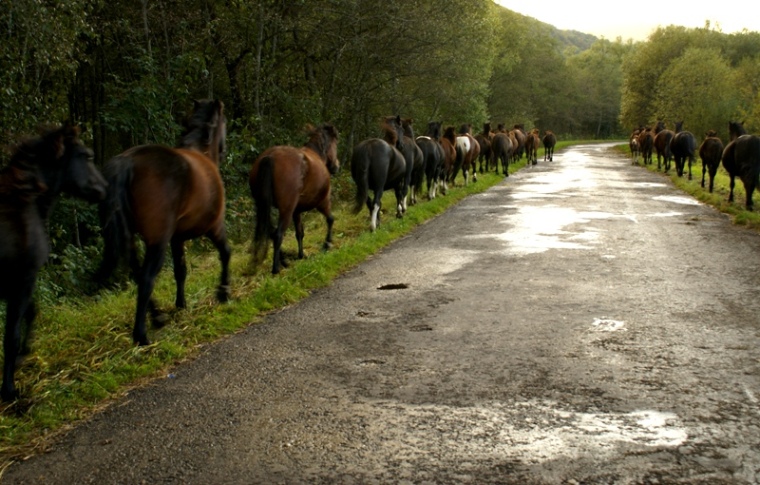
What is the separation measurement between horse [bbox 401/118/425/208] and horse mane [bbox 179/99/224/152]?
8288mm

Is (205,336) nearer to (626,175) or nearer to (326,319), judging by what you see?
(326,319)

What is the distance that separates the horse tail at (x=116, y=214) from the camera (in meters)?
5.41

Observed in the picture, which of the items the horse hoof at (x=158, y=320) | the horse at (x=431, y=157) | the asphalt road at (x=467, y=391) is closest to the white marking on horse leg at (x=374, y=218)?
the asphalt road at (x=467, y=391)

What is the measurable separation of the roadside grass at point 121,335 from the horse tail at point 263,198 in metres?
0.43

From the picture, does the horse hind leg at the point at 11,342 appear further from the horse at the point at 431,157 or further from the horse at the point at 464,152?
the horse at the point at 464,152

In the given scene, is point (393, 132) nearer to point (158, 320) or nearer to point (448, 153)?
point (448, 153)

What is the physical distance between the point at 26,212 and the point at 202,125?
9.98 ft

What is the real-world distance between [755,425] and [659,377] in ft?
2.84

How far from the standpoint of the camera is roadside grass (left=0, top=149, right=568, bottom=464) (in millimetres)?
4160

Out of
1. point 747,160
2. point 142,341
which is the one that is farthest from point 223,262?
point 747,160

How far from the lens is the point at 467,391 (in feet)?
14.7

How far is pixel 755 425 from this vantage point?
3830 mm

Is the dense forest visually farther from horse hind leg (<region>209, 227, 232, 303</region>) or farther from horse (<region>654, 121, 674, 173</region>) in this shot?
horse (<region>654, 121, 674, 173</region>)

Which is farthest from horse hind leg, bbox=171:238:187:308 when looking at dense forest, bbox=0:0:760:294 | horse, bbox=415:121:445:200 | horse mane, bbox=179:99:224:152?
horse, bbox=415:121:445:200
